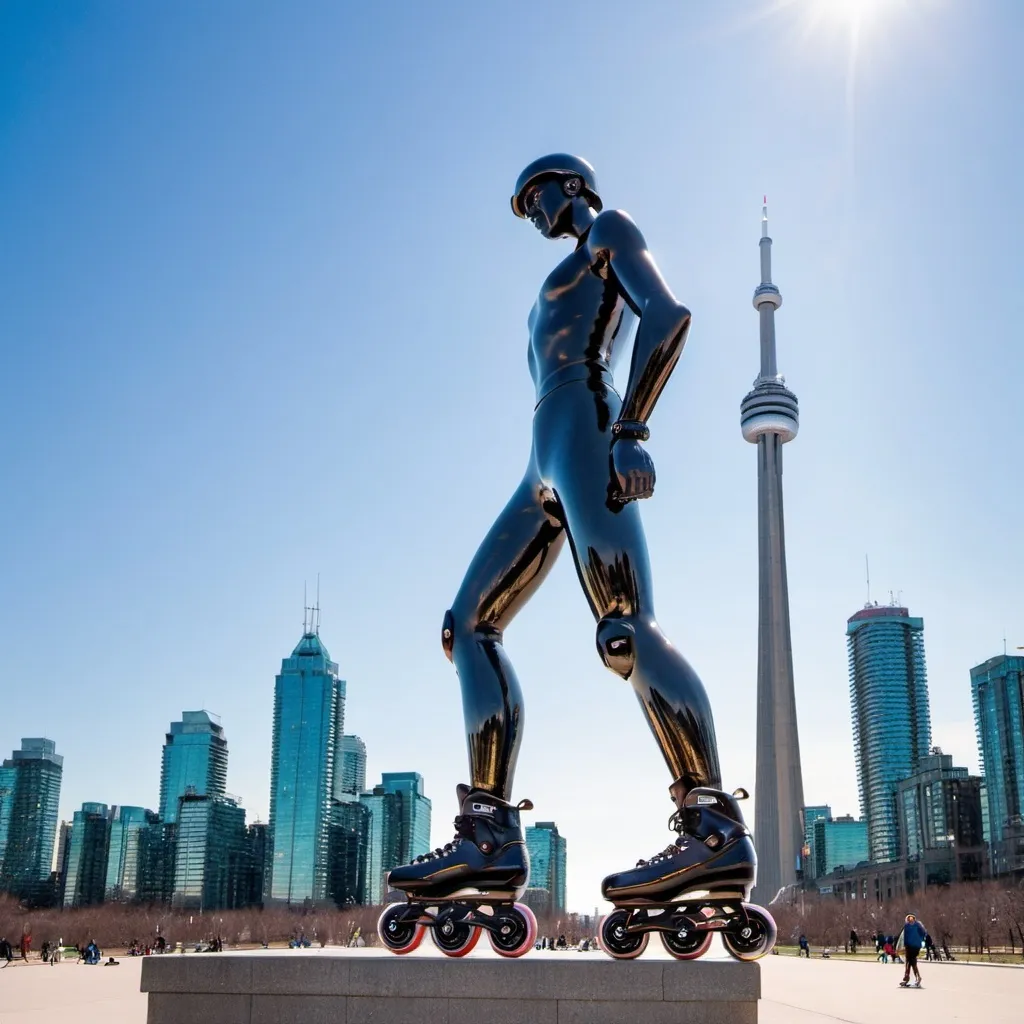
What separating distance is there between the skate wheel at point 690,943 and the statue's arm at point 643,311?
2.91 m

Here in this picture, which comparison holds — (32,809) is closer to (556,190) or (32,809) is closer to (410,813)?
(410,813)

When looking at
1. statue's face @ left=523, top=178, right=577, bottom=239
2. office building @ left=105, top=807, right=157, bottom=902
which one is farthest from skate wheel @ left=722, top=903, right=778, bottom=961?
office building @ left=105, top=807, right=157, bottom=902

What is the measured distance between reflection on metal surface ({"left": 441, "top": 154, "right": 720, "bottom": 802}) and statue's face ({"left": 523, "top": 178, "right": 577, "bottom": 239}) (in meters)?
0.01

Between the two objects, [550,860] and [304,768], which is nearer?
[304,768]

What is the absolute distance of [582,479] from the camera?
22.3 feet

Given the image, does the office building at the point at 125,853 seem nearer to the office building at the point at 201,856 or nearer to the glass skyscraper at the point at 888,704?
the office building at the point at 201,856

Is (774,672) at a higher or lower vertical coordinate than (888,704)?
lower

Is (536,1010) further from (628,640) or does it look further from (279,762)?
(279,762)

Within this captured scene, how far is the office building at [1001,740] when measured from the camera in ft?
411

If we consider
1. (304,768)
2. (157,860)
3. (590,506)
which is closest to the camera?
(590,506)

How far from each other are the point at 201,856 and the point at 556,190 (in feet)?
484

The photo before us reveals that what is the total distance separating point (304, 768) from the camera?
163m

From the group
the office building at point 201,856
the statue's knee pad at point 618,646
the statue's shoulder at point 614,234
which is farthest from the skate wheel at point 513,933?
the office building at point 201,856

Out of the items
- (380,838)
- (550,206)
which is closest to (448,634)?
(550,206)
